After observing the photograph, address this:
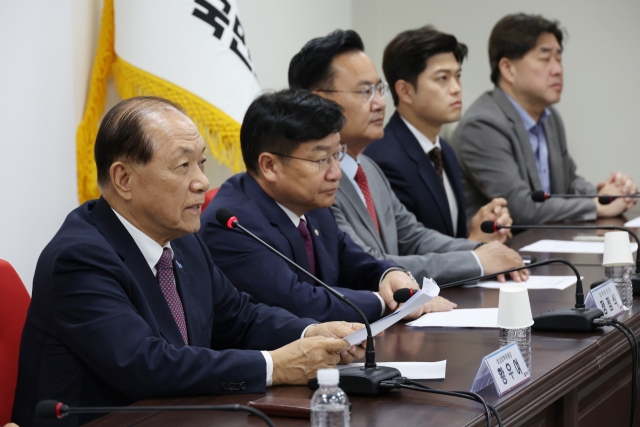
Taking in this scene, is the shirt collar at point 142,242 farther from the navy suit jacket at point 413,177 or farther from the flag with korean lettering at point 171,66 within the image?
the navy suit jacket at point 413,177

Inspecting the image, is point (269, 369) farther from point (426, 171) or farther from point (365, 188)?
point (426, 171)

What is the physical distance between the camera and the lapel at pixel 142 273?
1.80m

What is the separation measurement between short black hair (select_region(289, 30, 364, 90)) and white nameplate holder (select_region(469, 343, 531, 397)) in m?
1.75

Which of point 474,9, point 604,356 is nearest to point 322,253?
point 604,356

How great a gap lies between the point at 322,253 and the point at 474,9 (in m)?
3.19

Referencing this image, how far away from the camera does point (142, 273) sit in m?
1.81

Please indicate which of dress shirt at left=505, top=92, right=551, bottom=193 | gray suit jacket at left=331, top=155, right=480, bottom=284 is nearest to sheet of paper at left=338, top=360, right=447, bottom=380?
gray suit jacket at left=331, top=155, right=480, bottom=284

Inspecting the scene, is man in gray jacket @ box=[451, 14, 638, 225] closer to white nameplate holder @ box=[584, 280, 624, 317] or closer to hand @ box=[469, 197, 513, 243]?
hand @ box=[469, 197, 513, 243]

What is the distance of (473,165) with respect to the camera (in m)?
4.38

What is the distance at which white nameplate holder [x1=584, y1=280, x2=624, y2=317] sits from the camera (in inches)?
86.0

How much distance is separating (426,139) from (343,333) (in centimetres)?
221

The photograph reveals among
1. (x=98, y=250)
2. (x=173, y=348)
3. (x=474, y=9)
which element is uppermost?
(x=474, y=9)

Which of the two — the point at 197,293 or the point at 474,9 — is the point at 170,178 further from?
the point at 474,9

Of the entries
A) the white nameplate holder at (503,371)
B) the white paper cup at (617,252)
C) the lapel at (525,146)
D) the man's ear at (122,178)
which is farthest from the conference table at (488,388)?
the lapel at (525,146)
